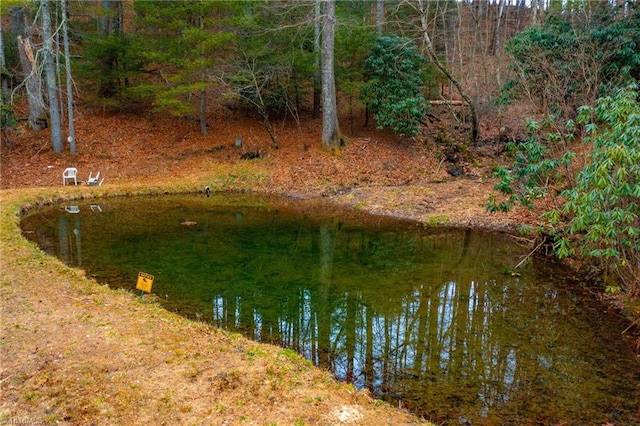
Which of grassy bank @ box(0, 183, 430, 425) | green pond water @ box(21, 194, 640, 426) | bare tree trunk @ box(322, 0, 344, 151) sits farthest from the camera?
bare tree trunk @ box(322, 0, 344, 151)

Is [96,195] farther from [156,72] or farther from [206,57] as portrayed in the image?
[156,72]

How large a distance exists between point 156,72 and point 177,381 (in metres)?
17.9

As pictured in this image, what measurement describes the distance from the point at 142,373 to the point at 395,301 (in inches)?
145

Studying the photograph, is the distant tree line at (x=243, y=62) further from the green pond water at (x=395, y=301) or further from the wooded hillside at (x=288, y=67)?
the green pond water at (x=395, y=301)

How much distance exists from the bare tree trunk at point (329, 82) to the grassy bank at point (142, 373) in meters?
10.8

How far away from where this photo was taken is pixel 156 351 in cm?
464

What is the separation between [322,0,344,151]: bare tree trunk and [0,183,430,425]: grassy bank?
10.8 m

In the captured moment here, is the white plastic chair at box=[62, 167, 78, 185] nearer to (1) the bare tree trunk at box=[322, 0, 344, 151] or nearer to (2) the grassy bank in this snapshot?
(1) the bare tree trunk at box=[322, 0, 344, 151]

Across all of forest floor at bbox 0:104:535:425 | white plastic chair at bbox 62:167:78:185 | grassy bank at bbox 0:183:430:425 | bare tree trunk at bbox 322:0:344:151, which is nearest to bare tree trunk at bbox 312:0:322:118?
bare tree trunk at bbox 322:0:344:151

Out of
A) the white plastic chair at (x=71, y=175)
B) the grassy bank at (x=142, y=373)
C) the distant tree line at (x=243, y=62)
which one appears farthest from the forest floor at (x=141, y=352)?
the distant tree line at (x=243, y=62)

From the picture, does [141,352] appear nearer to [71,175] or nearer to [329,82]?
[71,175]

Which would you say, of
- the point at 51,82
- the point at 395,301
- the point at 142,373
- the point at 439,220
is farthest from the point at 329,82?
the point at 142,373

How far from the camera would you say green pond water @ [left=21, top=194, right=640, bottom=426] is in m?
4.54

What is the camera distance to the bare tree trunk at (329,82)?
15.0 metres
